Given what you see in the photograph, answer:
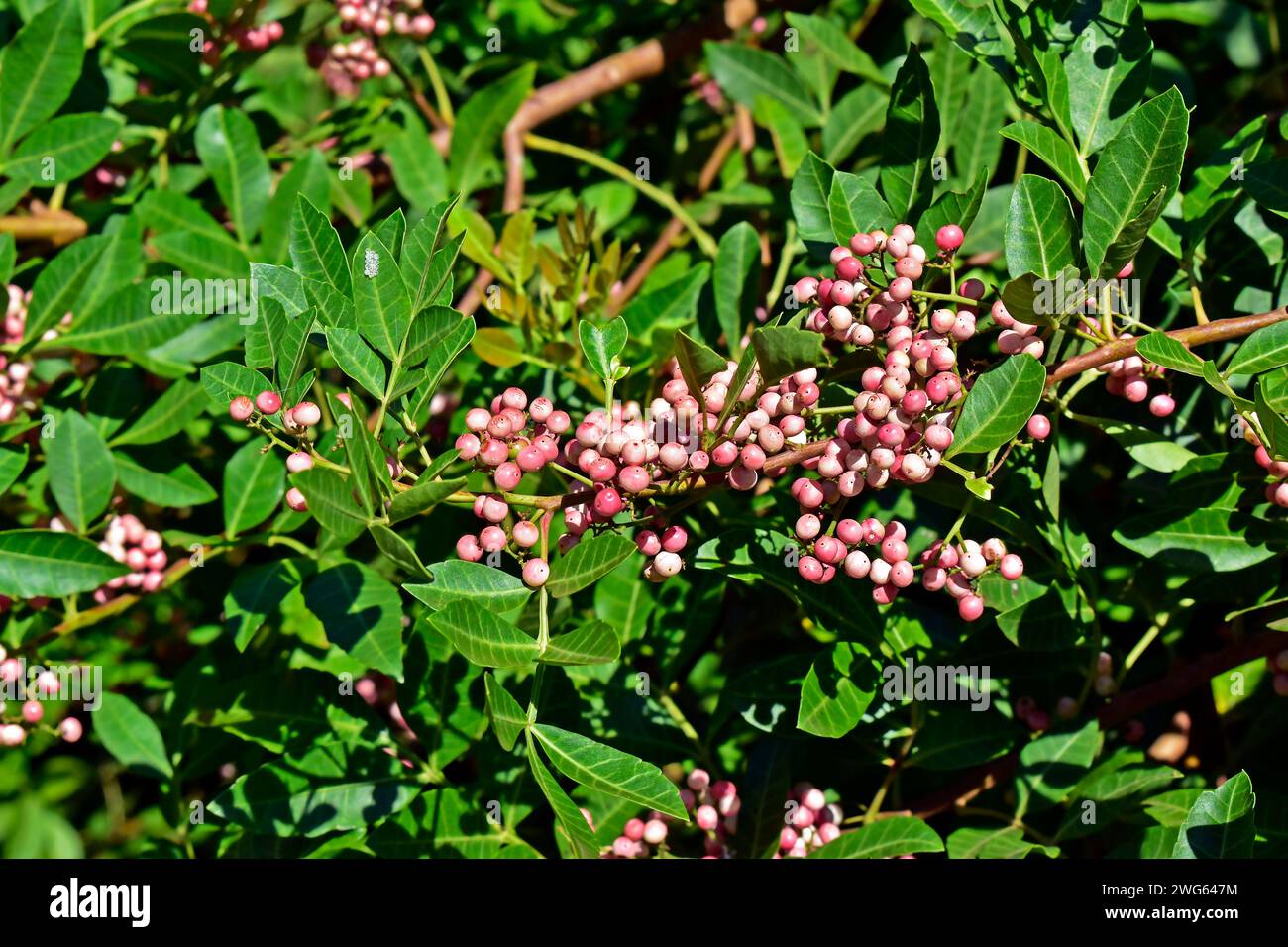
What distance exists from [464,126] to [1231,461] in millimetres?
1407

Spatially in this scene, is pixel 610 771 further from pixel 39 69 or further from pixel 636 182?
pixel 39 69

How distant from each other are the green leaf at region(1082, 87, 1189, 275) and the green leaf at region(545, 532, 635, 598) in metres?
0.57

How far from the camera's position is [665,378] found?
1.59 meters

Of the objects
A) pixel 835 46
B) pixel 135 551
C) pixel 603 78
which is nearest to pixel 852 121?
pixel 835 46

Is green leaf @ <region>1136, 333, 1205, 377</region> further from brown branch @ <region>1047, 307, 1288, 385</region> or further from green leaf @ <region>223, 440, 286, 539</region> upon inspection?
green leaf @ <region>223, 440, 286, 539</region>

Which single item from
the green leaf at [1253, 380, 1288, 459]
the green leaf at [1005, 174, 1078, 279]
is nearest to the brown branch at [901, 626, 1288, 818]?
the green leaf at [1253, 380, 1288, 459]

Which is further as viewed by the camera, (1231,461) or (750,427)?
(1231,461)

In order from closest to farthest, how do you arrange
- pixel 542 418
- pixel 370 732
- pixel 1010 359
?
pixel 1010 359, pixel 542 418, pixel 370 732

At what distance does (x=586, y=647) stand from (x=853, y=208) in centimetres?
63

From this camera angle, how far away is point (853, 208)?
4.69ft

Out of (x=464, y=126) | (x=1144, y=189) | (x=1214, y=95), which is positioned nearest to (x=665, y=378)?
(x=1144, y=189)

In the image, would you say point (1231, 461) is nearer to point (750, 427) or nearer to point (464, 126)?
point (750, 427)

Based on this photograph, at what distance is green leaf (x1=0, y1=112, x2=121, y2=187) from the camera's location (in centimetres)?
192
